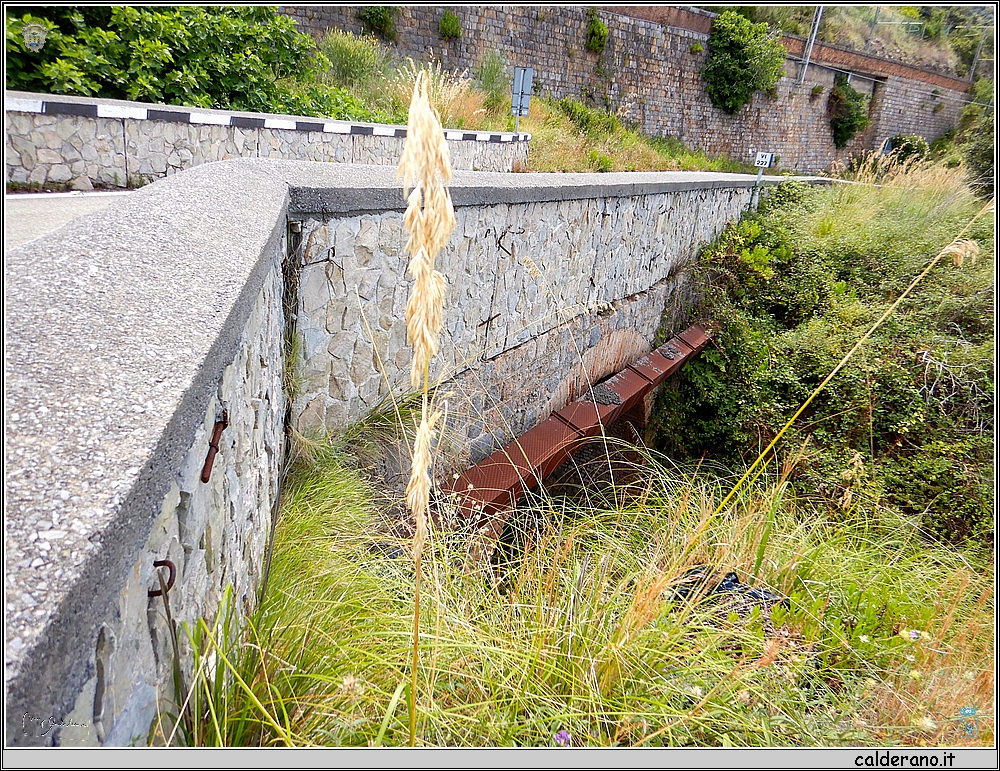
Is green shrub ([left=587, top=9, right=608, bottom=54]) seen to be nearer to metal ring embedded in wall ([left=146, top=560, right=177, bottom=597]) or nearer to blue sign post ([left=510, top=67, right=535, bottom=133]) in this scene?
blue sign post ([left=510, top=67, right=535, bottom=133])

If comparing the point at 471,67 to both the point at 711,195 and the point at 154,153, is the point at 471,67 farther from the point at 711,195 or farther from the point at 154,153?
the point at 154,153

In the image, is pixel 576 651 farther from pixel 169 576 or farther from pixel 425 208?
pixel 425 208

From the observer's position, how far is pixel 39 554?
0.57 m

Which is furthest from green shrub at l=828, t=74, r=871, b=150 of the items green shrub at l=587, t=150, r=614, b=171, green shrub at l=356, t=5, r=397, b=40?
green shrub at l=356, t=5, r=397, b=40

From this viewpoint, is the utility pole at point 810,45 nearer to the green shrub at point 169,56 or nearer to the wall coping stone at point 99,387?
the green shrub at point 169,56

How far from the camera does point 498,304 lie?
4.22m

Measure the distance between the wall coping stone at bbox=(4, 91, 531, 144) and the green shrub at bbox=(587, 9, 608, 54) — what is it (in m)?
12.6

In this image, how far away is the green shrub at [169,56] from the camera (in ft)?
16.8

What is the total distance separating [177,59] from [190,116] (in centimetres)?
188

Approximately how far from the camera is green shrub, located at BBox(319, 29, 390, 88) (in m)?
10.5

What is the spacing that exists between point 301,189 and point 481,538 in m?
1.56

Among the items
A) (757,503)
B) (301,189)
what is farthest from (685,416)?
(301,189)

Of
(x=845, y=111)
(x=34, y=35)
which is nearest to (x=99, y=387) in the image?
(x=34, y=35)

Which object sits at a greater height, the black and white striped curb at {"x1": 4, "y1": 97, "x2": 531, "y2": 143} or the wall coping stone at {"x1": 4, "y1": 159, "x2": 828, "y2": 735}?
the black and white striped curb at {"x1": 4, "y1": 97, "x2": 531, "y2": 143}
